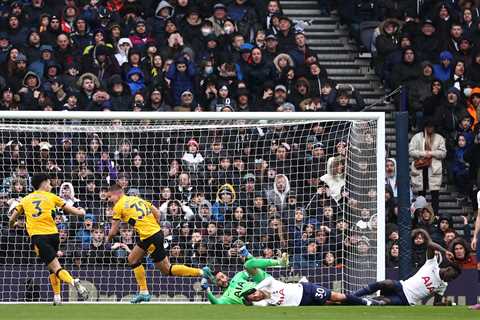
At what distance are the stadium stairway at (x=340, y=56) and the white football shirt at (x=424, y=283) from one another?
661 centimetres

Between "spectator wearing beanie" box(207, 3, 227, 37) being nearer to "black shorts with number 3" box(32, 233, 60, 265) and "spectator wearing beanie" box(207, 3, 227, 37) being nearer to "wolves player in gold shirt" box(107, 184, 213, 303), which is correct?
"wolves player in gold shirt" box(107, 184, 213, 303)

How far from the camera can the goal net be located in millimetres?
20938

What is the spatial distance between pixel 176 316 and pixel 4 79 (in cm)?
862

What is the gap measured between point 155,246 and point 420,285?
3811 millimetres

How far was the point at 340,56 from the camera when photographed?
27.4 m

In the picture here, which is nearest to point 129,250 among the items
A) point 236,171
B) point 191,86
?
point 236,171

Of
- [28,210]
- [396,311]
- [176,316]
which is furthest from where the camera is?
[28,210]

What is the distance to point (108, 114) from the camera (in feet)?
67.4

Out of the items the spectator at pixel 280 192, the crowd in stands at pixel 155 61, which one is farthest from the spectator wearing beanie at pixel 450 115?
the spectator at pixel 280 192

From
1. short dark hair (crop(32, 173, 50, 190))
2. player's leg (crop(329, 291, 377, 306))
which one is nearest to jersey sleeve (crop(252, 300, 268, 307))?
player's leg (crop(329, 291, 377, 306))

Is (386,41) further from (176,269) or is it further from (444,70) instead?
(176,269)

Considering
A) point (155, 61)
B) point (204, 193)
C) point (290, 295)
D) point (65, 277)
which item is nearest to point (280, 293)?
point (290, 295)

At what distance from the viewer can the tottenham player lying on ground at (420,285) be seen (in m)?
19.2

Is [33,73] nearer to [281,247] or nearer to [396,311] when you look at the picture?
[281,247]
